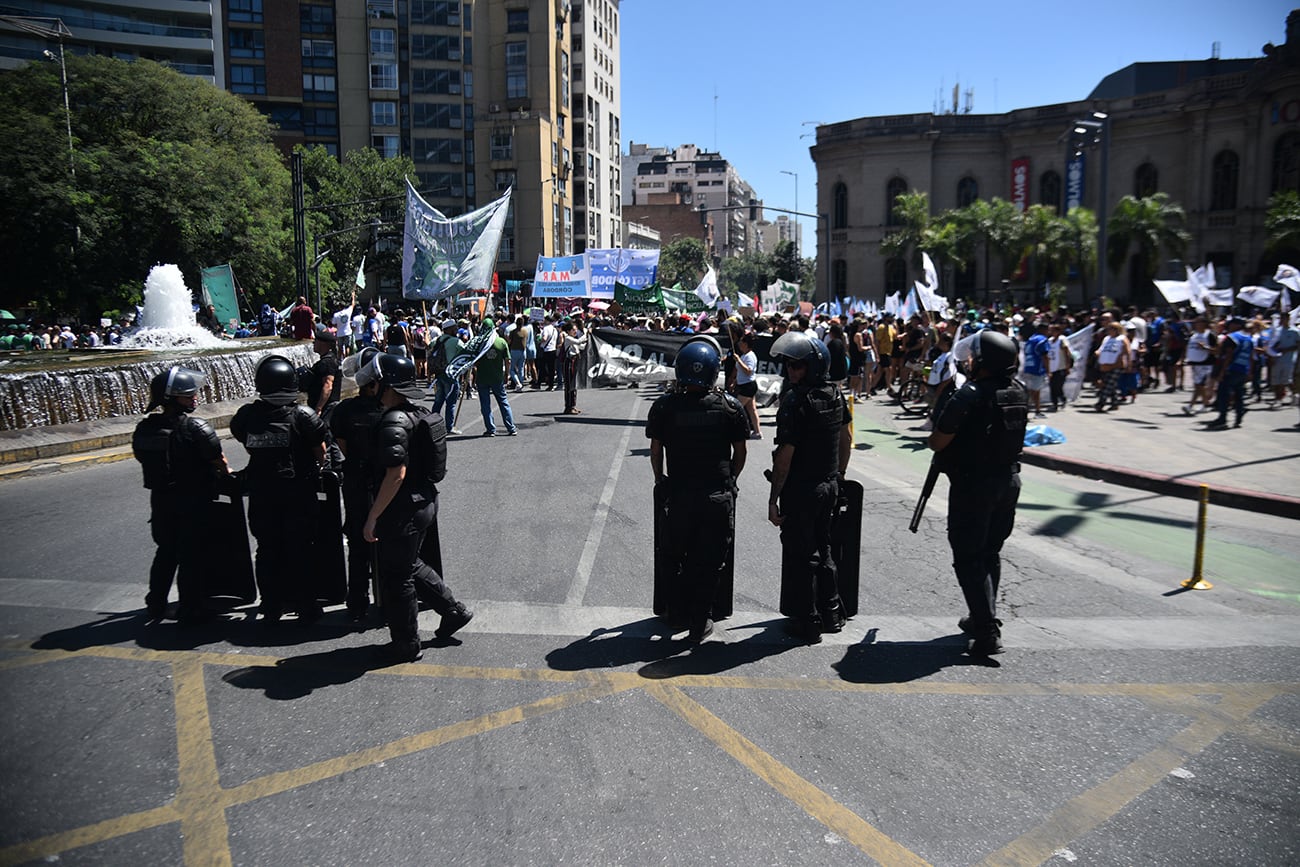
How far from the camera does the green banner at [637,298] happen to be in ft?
87.4

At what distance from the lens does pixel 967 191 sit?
65.6m

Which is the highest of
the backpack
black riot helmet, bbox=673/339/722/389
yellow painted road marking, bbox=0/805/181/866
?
black riot helmet, bbox=673/339/722/389

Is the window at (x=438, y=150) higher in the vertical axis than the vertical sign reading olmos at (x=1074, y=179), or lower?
higher

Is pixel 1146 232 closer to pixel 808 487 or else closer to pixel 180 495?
pixel 808 487

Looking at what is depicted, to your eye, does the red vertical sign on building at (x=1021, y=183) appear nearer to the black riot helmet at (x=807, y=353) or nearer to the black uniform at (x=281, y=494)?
the black riot helmet at (x=807, y=353)

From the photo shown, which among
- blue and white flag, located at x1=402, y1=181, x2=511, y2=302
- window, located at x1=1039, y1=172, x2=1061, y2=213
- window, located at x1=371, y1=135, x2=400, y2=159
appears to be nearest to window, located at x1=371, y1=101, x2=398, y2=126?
window, located at x1=371, y1=135, x2=400, y2=159

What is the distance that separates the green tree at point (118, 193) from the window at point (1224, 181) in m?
54.3

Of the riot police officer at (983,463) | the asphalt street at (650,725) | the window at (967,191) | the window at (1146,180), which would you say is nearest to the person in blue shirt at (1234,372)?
the asphalt street at (650,725)

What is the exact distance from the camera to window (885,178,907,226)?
2586 inches

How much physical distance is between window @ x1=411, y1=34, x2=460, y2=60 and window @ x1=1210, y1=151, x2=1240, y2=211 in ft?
185

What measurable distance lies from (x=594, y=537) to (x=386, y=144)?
7330cm

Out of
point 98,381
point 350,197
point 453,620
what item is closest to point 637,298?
point 98,381

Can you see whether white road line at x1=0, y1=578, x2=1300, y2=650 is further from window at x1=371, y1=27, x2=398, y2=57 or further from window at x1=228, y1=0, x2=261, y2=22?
window at x1=228, y1=0, x2=261, y2=22

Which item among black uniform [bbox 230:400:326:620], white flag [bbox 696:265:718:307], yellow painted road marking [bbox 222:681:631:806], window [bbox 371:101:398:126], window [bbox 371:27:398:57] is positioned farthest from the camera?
window [bbox 371:101:398:126]
